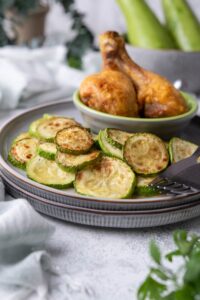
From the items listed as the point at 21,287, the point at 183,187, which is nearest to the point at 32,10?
the point at 183,187

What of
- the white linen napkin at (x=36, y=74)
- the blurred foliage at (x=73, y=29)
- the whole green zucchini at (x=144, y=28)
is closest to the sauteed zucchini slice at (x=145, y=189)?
the white linen napkin at (x=36, y=74)

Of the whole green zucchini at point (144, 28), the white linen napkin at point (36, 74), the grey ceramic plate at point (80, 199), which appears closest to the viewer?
the grey ceramic plate at point (80, 199)

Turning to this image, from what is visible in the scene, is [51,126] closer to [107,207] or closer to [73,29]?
[107,207]

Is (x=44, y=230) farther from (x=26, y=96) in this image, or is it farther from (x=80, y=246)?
(x=26, y=96)

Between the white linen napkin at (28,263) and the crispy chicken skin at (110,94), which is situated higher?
the crispy chicken skin at (110,94)

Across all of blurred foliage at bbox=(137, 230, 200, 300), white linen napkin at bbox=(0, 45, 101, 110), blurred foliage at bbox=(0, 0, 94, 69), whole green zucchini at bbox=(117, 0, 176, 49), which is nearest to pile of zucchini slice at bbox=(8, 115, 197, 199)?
blurred foliage at bbox=(137, 230, 200, 300)

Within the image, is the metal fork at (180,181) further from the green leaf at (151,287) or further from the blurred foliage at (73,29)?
the blurred foliage at (73,29)

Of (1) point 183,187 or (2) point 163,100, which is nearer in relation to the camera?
(1) point 183,187
